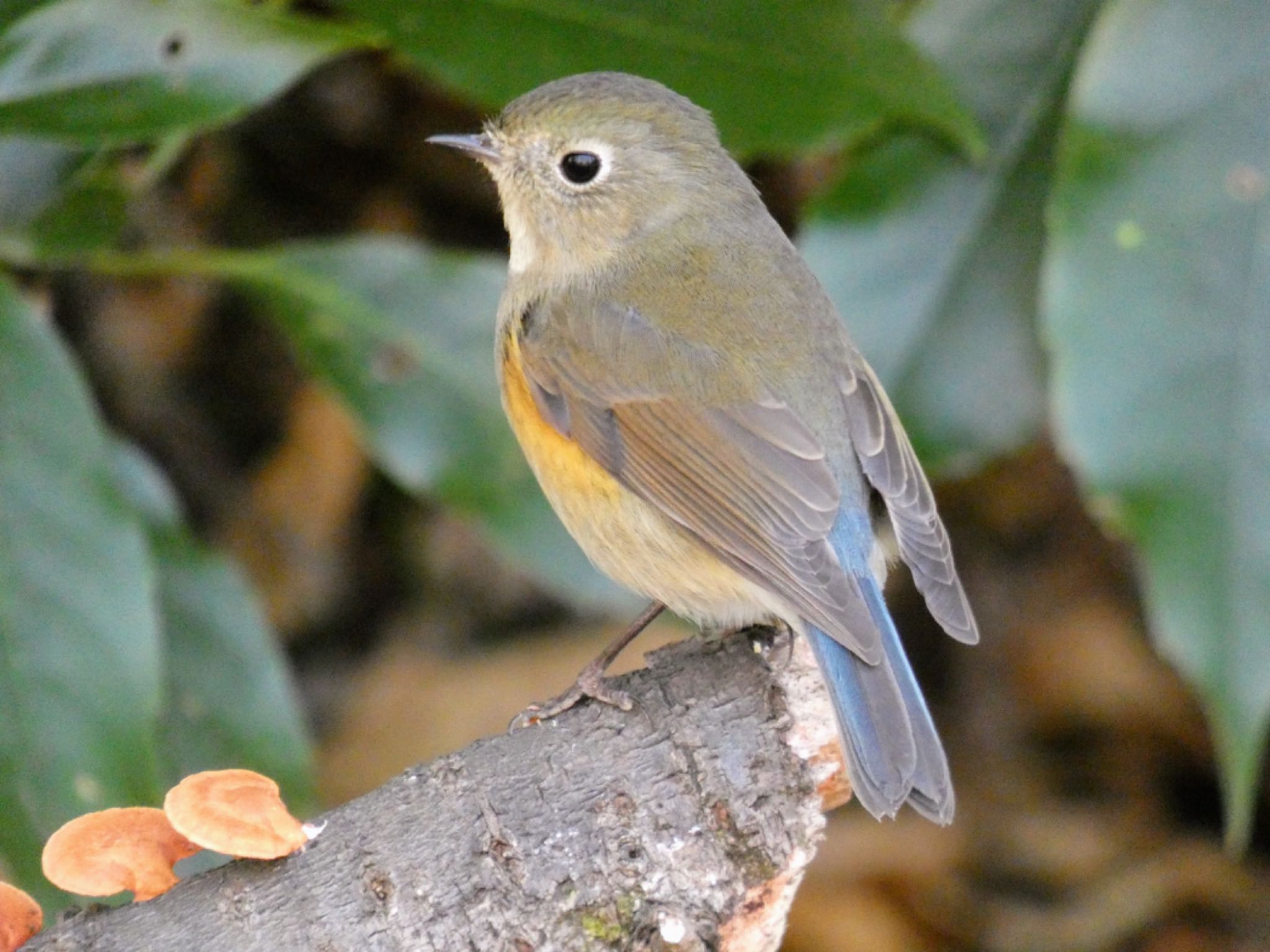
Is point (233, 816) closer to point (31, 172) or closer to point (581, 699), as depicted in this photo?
point (581, 699)

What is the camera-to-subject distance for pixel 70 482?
3.13m

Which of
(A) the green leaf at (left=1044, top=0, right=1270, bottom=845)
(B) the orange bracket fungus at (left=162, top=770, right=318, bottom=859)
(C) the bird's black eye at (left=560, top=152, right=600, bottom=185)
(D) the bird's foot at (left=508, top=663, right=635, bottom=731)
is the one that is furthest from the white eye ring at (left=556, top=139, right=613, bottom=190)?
(B) the orange bracket fungus at (left=162, top=770, right=318, bottom=859)

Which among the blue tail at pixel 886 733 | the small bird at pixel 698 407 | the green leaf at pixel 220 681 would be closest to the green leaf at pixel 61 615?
the green leaf at pixel 220 681

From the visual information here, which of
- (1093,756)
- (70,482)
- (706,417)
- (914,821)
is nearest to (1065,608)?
(1093,756)

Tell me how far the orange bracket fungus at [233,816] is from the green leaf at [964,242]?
6.13 feet

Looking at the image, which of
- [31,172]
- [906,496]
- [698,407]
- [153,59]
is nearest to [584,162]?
[698,407]

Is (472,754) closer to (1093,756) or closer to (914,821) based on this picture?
(914,821)

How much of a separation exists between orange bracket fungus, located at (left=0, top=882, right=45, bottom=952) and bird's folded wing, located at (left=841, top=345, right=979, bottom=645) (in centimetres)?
142

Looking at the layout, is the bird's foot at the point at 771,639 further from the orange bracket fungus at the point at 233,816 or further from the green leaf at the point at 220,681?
the green leaf at the point at 220,681

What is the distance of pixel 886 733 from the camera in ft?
7.49

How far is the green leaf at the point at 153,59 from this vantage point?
2.89 m

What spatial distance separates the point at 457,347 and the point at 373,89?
6.66ft

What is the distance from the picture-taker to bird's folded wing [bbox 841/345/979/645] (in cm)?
270

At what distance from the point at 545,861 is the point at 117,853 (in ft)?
1.70
